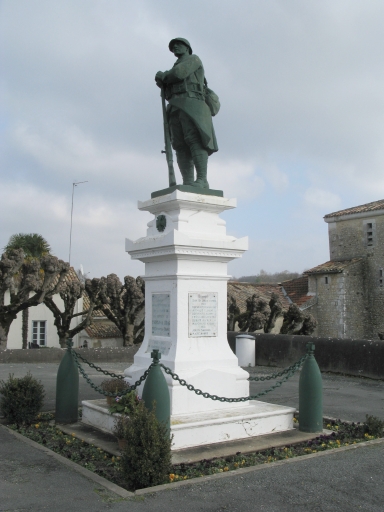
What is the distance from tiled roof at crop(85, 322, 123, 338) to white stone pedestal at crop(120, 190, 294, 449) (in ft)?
87.9

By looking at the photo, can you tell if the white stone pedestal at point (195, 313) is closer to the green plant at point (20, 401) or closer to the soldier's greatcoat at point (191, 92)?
the soldier's greatcoat at point (191, 92)

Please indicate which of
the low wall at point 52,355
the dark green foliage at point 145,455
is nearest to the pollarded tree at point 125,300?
the low wall at point 52,355

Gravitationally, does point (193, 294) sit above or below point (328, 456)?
above

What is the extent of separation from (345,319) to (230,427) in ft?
87.7

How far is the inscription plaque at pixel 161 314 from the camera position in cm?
696

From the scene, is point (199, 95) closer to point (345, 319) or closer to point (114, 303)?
point (114, 303)

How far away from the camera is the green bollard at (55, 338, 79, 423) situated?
291 inches

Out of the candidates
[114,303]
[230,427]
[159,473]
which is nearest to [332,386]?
[230,427]

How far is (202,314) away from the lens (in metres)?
7.00

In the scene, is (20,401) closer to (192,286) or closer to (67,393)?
(67,393)

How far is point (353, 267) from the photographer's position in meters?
32.3

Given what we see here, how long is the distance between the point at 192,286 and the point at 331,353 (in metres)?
8.84

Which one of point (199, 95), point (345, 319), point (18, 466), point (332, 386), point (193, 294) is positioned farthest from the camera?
point (345, 319)

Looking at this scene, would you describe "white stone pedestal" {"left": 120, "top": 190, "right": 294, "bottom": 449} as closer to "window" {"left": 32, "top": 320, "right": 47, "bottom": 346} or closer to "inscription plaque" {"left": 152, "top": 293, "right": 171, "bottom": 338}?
"inscription plaque" {"left": 152, "top": 293, "right": 171, "bottom": 338}
